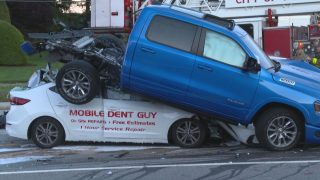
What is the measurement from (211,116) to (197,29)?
1.44 meters

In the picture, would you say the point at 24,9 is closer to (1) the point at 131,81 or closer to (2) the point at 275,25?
(2) the point at 275,25

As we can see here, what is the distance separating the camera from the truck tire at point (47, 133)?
7051 mm

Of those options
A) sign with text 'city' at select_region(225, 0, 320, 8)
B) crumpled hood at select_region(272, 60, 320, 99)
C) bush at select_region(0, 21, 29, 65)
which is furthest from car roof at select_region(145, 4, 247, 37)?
bush at select_region(0, 21, 29, 65)

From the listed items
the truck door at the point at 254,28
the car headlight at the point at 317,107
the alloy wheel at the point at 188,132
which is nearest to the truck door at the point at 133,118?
the alloy wheel at the point at 188,132

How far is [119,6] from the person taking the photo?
14.0 meters

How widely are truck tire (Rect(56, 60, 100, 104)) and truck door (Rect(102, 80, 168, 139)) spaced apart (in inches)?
16.8

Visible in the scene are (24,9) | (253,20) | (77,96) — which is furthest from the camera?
(24,9)

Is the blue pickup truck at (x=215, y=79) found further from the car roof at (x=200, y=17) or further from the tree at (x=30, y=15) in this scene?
the tree at (x=30, y=15)

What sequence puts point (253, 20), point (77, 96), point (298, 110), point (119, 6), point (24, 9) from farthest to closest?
point (24, 9) < point (119, 6) < point (253, 20) < point (77, 96) < point (298, 110)

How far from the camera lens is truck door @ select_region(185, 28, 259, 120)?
6.20 metres

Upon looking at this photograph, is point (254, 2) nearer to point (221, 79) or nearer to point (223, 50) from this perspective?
point (223, 50)

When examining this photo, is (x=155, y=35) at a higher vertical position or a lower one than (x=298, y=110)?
higher

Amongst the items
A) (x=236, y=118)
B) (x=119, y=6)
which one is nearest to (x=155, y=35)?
(x=236, y=118)

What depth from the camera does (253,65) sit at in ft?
20.1
